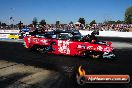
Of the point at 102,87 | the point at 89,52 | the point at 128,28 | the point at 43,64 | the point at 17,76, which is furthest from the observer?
the point at 128,28

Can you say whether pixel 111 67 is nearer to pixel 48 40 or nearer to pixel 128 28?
pixel 48 40

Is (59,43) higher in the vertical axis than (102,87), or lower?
higher

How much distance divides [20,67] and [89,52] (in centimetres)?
414

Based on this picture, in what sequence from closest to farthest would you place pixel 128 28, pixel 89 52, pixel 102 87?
1. pixel 102 87
2. pixel 89 52
3. pixel 128 28

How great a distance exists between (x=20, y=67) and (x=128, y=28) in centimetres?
4063

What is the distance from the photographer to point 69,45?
42.5ft

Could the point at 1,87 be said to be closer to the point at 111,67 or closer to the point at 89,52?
the point at 111,67

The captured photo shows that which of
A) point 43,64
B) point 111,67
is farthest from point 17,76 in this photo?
point 111,67

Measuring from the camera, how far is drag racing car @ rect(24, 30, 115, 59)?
12.2 meters

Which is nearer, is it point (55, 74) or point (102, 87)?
point (102, 87)

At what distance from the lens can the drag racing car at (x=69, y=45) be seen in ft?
39.9

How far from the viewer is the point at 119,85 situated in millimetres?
7020

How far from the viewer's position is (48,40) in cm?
1386

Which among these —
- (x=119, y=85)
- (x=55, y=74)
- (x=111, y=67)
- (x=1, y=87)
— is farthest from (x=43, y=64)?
(x=119, y=85)
